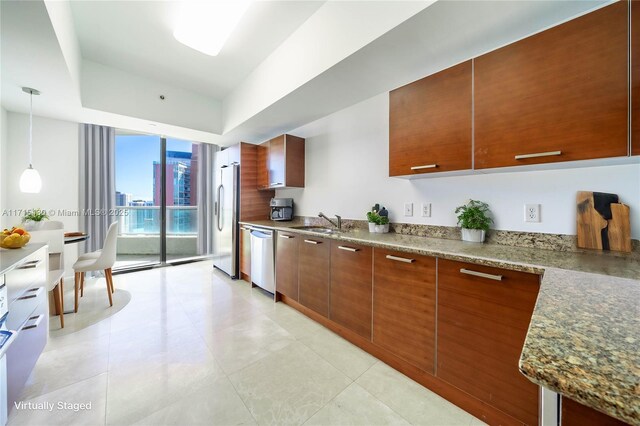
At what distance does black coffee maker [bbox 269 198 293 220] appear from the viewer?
3.52m

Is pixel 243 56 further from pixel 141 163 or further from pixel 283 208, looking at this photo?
pixel 141 163

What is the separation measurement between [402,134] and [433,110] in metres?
0.27

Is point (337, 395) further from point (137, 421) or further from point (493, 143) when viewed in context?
point (493, 143)

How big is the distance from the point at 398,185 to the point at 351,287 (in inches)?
42.2

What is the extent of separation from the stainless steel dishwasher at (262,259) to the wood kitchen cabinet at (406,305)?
1.54m

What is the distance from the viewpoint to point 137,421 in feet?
4.20

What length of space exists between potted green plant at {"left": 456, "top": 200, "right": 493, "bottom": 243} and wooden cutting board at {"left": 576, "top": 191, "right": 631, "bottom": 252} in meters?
0.46

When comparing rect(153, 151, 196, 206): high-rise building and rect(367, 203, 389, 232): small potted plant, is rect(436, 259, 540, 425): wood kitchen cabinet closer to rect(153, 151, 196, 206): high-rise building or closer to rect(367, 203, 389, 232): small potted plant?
rect(367, 203, 389, 232): small potted plant

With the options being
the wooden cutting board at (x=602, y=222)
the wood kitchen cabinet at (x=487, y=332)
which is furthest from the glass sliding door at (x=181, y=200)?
the wooden cutting board at (x=602, y=222)

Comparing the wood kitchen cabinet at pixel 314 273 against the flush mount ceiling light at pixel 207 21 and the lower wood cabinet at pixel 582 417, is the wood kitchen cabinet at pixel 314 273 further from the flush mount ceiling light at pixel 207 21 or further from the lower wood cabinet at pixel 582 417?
the flush mount ceiling light at pixel 207 21

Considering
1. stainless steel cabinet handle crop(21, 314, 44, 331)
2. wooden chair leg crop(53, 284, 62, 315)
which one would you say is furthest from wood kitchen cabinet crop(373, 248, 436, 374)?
wooden chair leg crop(53, 284, 62, 315)

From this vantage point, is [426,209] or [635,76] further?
[426,209]

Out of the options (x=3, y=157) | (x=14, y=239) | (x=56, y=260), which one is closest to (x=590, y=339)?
(x=14, y=239)

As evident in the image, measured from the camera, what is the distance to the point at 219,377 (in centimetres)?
161
